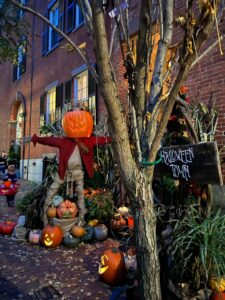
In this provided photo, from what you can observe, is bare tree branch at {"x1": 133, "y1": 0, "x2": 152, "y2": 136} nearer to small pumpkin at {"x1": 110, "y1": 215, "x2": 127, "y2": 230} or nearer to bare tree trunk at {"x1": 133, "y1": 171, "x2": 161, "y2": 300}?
bare tree trunk at {"x1": 133, "y1": 171, "x2": 161, "y2": 300}

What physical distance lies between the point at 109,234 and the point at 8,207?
348cm

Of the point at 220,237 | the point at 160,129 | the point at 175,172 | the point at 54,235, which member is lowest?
the point at 54,235

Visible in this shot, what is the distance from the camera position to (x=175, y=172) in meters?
2.53

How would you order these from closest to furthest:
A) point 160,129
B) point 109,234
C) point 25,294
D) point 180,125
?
point 160,129, point 25,294, point 180,125, point 109,234

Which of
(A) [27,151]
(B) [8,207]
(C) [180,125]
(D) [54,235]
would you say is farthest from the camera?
(A) [27,151]

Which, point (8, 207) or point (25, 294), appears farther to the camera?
point (8, 207)

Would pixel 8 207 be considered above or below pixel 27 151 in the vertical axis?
below

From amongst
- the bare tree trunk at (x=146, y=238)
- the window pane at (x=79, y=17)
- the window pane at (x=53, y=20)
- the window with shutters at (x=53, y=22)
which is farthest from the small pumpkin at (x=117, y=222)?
the window pane at (x=53, y=20)

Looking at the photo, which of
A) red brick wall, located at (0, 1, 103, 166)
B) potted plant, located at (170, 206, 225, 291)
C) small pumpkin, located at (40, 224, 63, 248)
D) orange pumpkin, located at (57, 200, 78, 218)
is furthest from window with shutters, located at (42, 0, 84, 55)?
potted plant, located at (170, 206, 225, 291)

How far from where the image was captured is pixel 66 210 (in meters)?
4.61

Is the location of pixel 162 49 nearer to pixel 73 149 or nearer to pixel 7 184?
pixel 73 149

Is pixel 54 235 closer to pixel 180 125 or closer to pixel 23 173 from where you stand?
pixel 180 125

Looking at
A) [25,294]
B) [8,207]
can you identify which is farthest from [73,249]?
[8,207]

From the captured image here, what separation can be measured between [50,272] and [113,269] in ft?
2.78
